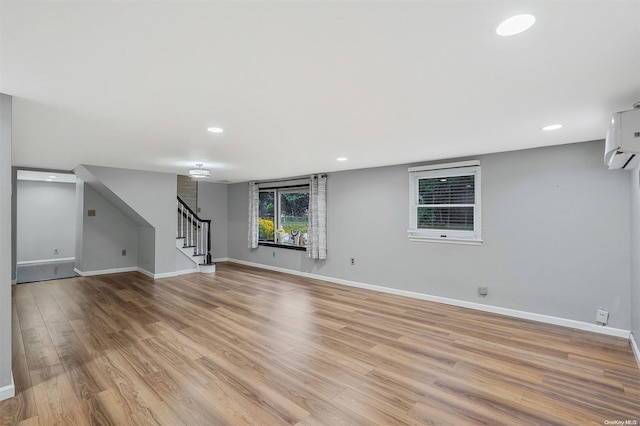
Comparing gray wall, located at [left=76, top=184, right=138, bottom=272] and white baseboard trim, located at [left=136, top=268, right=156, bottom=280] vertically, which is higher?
gray wall, located at [left=76, top=184, right=138, bottom=272]

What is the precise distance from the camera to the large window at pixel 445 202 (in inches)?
174

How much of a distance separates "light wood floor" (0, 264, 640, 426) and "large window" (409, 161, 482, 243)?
3.77 feet

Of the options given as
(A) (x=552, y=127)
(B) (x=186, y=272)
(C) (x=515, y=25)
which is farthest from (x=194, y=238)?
(C) (x=515, y=25)

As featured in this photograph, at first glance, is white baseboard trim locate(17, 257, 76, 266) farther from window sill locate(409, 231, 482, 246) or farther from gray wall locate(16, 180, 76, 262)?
window sill locate(409, 231, 482, 246)

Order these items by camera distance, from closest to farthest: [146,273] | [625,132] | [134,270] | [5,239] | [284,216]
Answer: [625,132] → [5,239] → [146,273] → [134,270] → [284,216]

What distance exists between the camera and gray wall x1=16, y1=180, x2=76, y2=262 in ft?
26.4

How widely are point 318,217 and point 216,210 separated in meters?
3.81

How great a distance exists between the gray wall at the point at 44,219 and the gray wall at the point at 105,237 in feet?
7.89

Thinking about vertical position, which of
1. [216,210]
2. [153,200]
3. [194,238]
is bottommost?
[194,238]

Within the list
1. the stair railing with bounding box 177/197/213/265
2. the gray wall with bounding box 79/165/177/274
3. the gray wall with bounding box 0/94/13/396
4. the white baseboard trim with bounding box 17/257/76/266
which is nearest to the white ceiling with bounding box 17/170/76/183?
the gray wall with bounding box 79/165/177/274

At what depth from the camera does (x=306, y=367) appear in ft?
8.89

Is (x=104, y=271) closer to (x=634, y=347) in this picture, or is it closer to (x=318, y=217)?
(x=318, y=217)

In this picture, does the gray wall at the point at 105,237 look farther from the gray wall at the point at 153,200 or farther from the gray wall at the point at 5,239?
the gray wall at the point at 5,239

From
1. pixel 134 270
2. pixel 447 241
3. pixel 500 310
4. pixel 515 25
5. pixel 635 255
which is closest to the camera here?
pixel 515 25
